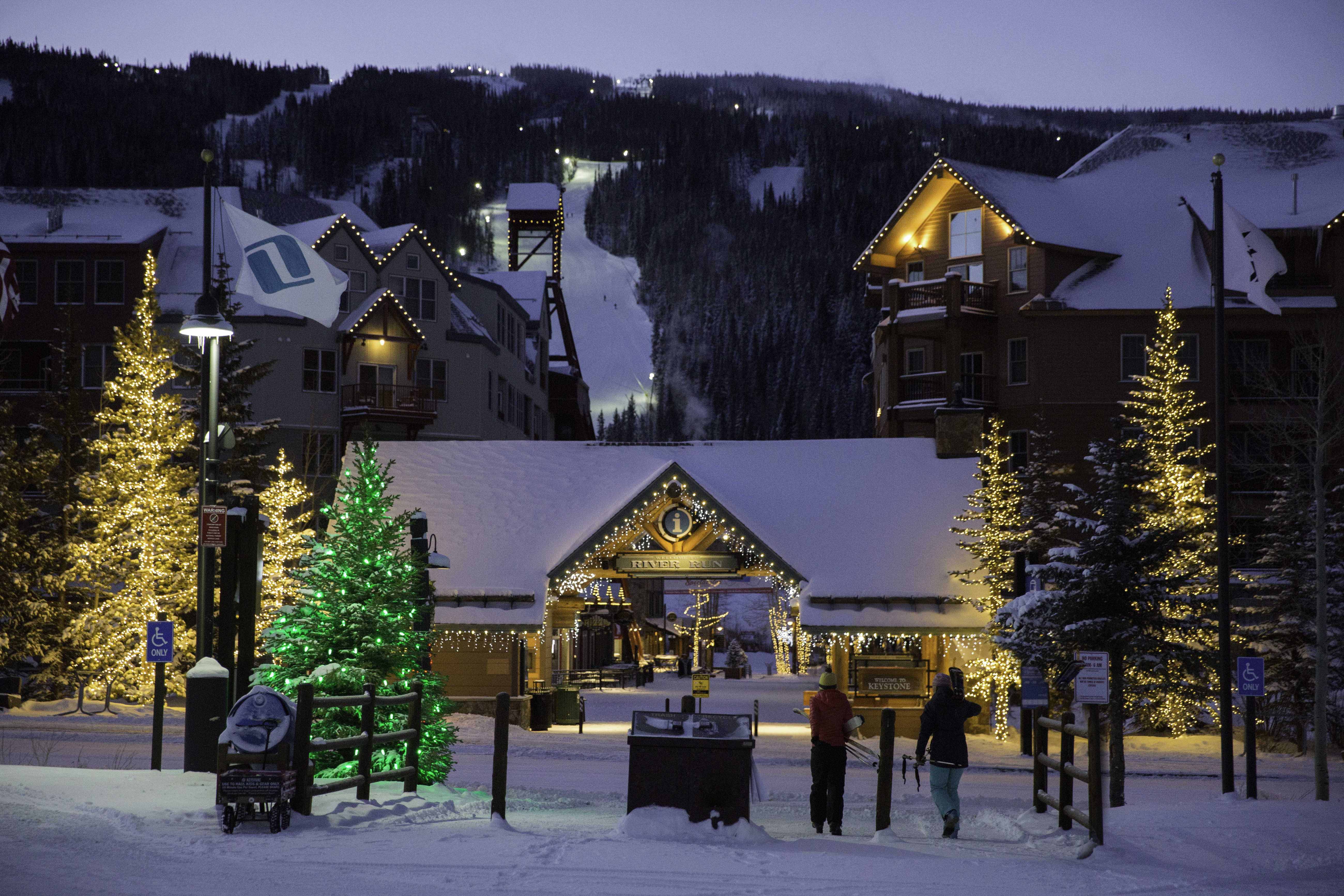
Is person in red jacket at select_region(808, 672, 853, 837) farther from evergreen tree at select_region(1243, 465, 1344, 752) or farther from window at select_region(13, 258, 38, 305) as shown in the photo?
window at select_region(13, 258, 38, 305)

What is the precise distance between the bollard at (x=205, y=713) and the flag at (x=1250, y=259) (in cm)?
1841

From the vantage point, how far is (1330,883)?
1114 centimetres

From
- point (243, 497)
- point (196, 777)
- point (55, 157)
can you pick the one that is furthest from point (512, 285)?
point (55, 157)

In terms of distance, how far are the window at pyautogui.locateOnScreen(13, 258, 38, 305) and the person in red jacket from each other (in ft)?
136

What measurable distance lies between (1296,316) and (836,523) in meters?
21.2

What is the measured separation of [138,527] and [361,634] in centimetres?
1694

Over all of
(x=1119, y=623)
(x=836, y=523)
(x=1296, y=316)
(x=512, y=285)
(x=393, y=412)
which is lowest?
(x=1119, y=623)

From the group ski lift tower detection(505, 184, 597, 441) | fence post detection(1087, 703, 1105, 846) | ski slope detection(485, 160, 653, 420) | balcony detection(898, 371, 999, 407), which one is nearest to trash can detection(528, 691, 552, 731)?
fence post detection(1087, 703, 1105, 846)

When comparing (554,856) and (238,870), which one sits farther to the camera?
(554,856)

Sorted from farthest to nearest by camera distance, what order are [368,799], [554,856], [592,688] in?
[592,688]
[368,799]
[554,856]

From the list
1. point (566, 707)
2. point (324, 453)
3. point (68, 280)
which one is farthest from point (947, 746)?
point (68, 280)

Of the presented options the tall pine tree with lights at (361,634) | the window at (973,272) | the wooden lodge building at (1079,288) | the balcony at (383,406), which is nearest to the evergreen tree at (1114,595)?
the tall pine tree with lights at (361,634)

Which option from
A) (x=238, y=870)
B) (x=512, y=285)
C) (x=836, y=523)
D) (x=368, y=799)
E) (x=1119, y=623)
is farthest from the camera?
(x=512, y=285)

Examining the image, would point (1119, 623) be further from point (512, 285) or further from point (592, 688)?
point (512, 285)
